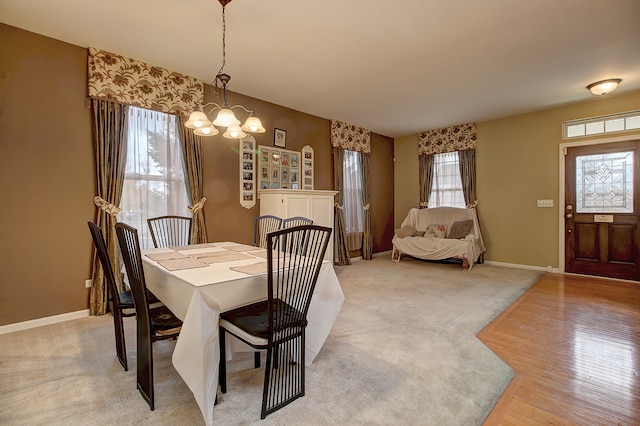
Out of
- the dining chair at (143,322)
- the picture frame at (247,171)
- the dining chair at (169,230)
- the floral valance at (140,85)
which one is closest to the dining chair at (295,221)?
the dining chair at (169,230)

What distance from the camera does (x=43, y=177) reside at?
2.76 m

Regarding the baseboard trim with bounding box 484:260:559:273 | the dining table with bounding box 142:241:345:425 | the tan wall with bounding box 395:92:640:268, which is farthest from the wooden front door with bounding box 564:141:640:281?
the dining table with bounding box 142:241:345:425

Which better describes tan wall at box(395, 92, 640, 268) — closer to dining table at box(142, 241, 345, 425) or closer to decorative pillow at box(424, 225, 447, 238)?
decorative pillow at box(424, 225, 447, 238)

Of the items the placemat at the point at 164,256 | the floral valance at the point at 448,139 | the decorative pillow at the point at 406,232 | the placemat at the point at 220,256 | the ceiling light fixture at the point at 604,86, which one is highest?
the ceiling light fixture at the point at 604,86

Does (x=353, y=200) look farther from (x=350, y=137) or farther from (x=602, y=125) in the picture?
(x=602, y=125)

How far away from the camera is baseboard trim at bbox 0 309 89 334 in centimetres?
261

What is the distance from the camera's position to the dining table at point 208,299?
146 cm

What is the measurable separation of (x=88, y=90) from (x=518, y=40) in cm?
420

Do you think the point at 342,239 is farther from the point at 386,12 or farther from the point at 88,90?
the point at 88,90

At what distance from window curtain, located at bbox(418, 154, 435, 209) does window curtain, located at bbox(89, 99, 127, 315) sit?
5.27 meters

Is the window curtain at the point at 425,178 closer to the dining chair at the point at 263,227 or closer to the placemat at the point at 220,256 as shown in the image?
the dining chair at the point at 263,227

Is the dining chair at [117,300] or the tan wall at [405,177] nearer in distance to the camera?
the dining chair at [117,300]

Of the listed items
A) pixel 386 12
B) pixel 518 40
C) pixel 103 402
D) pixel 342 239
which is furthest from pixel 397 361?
pixel 342 239

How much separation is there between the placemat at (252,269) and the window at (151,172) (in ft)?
6.67
